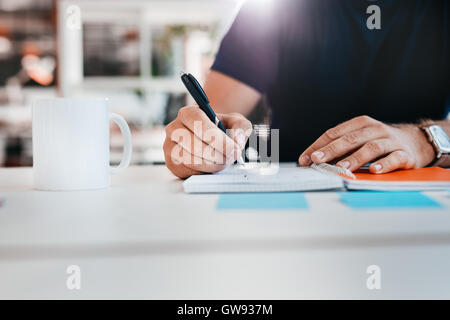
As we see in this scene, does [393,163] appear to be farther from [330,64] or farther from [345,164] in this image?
[330,64]

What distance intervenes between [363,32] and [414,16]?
0.16m

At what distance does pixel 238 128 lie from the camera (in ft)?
2.58

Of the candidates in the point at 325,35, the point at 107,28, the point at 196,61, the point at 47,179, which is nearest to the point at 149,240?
the point at 47,179

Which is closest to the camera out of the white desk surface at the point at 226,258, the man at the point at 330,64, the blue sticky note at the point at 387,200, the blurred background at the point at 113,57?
the white desk surface at the point at 226,258

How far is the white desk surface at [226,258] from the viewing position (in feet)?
1.22

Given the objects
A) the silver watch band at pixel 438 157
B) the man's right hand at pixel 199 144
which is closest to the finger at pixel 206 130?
the man's right hand at pixel 199 144

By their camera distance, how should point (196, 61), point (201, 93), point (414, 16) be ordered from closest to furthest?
point (201, 93) → point (414, 16) → point (196, 61)

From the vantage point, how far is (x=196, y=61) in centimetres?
320

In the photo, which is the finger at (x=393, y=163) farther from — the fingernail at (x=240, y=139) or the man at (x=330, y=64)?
the man at (x=330, y=64)

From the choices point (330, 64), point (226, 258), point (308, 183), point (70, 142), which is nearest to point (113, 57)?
point (330, 64)

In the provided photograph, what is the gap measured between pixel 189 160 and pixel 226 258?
0.37m

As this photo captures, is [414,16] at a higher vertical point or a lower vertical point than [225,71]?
higher

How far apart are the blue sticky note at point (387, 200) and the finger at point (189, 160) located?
21 cm

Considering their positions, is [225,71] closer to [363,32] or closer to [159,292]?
[363,32]
